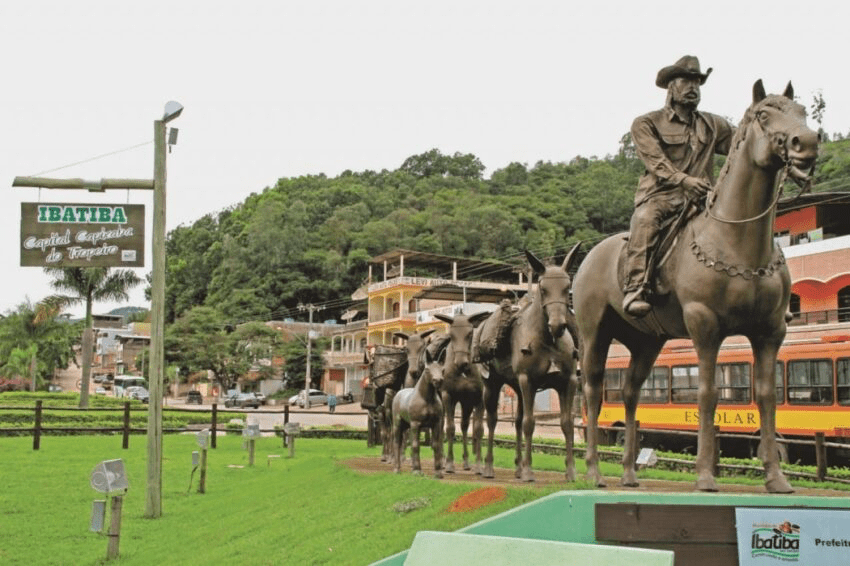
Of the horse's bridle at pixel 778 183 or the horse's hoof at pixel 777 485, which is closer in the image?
the horse's bridle at pixel 778 183

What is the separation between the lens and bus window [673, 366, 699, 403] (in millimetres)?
21828

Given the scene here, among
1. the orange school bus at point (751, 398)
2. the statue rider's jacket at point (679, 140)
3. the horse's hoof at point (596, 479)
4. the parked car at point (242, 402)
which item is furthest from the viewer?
the parked car at point (242, 402)

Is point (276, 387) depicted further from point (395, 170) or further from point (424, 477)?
point (424, 477)

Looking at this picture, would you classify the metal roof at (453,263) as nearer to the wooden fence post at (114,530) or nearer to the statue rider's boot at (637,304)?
the wooden fence post at (114,530)

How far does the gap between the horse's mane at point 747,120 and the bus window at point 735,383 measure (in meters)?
15.6

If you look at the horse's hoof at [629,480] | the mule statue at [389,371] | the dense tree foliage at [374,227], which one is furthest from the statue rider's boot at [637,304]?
the dense tree foliage at [374,227]

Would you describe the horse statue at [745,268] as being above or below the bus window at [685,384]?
above

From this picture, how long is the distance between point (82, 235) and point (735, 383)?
14899 millimetres

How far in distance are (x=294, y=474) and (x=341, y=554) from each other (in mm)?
7921

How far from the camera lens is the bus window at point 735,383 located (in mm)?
20297

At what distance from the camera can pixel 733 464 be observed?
15.2m

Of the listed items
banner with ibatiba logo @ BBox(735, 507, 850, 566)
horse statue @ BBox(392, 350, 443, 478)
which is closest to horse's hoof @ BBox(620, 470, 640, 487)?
banner with ibatiba logo @ BBox(735, 507, 850, 566)

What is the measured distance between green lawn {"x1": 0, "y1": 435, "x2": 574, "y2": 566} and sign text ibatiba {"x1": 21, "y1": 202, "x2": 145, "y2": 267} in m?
3.80

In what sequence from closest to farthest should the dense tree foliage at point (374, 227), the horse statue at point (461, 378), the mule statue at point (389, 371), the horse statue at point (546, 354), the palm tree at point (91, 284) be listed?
the horse statue at point (546, 354), the horse statue at point (461, 378), the mule statue at point (389, 371), the palm tree at point (91, 284), the dense tree foliage at point (374, 227)
